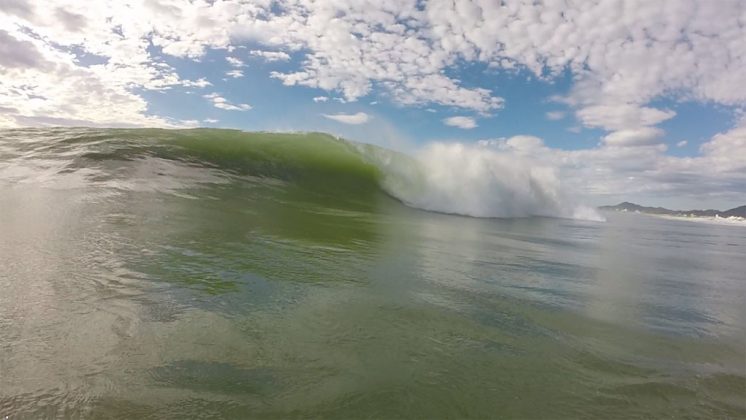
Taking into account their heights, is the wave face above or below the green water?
above

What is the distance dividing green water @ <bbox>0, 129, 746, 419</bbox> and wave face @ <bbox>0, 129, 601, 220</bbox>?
13.4 feet

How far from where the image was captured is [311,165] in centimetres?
1656

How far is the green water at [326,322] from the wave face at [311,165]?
13.4 feet

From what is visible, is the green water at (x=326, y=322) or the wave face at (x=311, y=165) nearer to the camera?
the green water at (x=326, y=322)

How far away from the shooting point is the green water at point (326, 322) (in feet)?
7.20

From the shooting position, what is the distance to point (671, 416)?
2303mm

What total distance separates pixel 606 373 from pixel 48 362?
339 cm

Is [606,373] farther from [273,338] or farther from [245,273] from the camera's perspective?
[245,273]

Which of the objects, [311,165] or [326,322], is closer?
[326,322]

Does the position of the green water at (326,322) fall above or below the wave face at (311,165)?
below

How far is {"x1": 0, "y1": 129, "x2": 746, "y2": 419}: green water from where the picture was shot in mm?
2195

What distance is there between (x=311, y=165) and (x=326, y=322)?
13.7m

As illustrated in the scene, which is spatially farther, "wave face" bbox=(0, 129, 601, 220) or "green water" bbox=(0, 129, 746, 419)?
"wave face" bbox=(0, 129, 601, 220)

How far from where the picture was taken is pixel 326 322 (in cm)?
326
